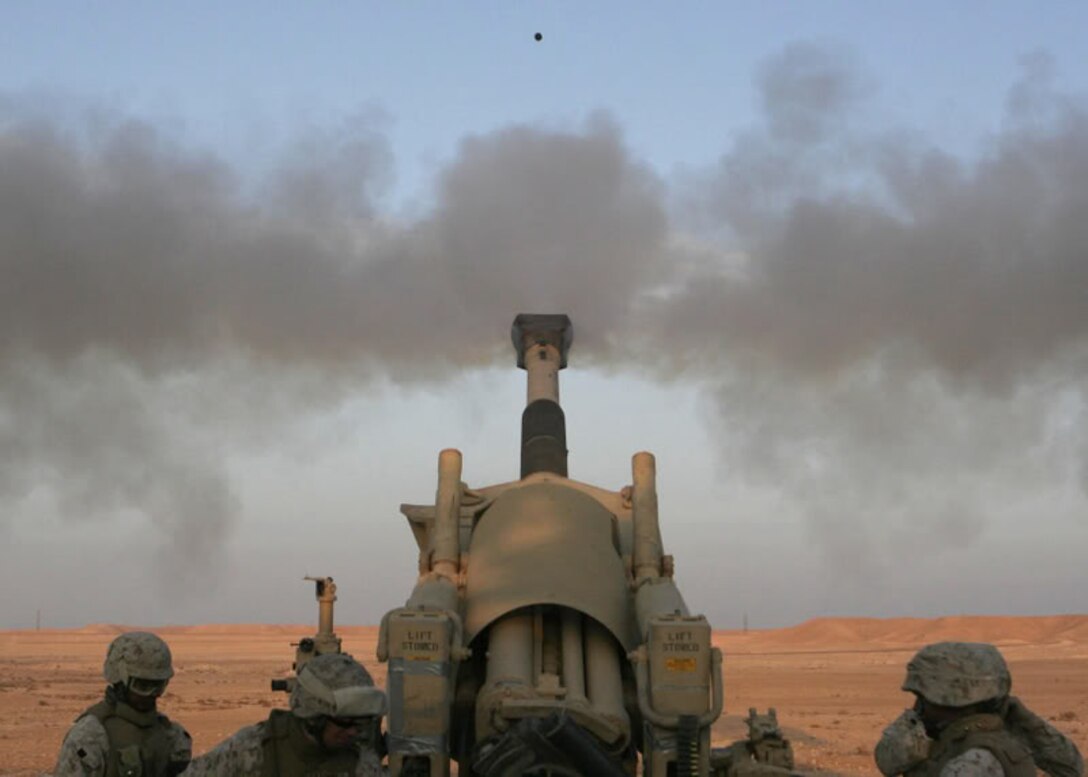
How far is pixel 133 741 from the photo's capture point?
579 cm

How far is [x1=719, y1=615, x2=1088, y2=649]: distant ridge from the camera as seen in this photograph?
8162 centimetres

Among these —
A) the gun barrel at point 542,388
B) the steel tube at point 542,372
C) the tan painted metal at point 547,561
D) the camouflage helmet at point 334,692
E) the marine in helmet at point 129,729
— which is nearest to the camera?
the camouflage helmet at point 334,692

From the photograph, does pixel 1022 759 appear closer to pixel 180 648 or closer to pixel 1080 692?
pixel 1080 692

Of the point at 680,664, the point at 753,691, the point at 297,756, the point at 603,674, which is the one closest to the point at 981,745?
the point at 297,756

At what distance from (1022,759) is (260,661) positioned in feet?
190

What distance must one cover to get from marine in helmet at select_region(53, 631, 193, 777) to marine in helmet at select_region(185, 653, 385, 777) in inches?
26.5

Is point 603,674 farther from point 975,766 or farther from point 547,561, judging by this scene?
point 975,766

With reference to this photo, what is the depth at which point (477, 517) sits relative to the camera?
10.9 m

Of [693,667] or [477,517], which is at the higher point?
[477,517]

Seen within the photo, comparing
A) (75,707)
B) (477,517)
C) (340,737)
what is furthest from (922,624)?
(340,737)

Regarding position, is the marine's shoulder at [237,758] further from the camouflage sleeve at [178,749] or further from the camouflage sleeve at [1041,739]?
the camouflage sleeve at [1041,739]

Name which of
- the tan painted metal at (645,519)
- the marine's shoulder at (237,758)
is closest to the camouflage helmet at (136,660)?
the marine's shoulder at (237,758)

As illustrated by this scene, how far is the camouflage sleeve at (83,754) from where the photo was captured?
5.62 m

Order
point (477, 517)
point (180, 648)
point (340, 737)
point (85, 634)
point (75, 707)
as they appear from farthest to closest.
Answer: point (85, 634), point (180, 648), point (75, 707), point (477, 517), point (340, 737)
